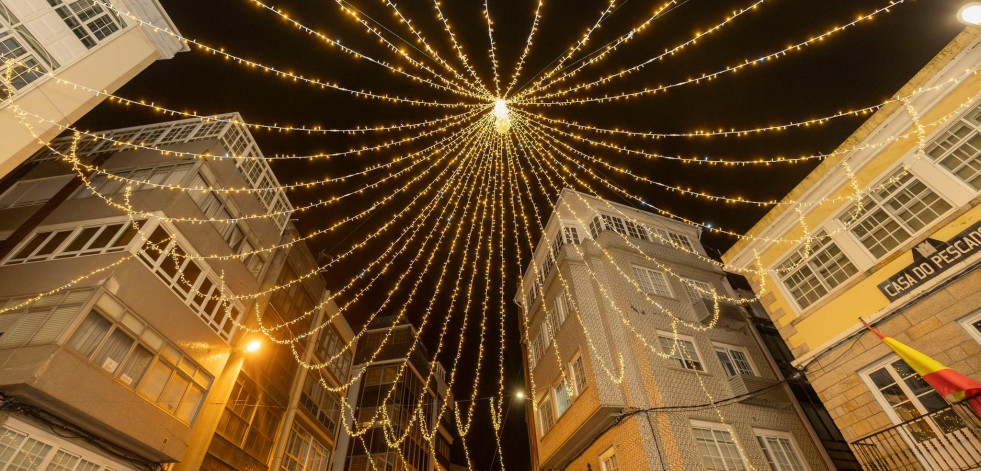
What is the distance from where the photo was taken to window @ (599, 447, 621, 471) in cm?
1144

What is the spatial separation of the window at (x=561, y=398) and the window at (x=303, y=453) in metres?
10.9

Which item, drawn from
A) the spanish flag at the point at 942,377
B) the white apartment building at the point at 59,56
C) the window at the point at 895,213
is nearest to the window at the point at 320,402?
the white apartment building at the point at 59,56

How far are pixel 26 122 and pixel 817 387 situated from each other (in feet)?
66.9

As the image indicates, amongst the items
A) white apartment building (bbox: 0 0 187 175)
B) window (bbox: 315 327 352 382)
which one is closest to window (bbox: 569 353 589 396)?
window (bbox: 315 327 352 382)

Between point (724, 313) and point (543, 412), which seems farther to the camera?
point (543, 412)

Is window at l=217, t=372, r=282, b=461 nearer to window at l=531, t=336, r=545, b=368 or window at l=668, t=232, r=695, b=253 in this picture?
window at l=531, t=336, r=545, b=368

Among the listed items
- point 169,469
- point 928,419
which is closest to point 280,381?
point 169,469

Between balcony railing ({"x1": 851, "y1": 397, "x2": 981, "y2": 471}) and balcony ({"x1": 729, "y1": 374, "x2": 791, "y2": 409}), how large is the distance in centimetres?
374

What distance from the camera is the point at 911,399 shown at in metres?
7.66

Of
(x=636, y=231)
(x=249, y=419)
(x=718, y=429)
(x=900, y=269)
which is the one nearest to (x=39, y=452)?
(x=249, y=419)

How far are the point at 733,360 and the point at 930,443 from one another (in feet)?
21.4

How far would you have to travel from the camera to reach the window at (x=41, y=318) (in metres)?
8.64

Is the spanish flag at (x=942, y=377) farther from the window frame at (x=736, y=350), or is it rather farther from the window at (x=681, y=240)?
the window at (x=681, y=240)

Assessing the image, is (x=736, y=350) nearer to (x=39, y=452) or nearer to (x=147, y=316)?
(x=147, y=316)
